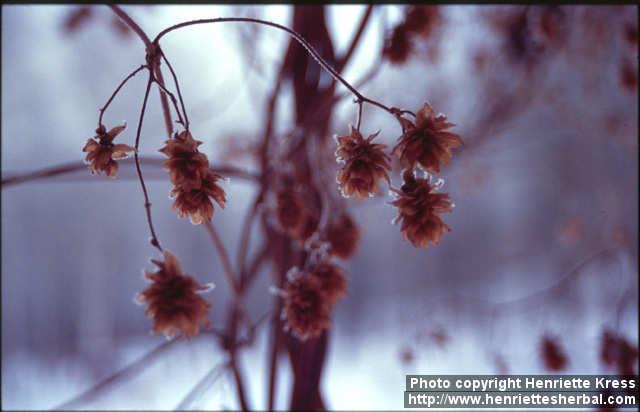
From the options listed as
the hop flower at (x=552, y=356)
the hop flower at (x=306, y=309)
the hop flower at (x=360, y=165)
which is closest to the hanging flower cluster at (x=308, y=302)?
the hop flower at (x=306, y=309)

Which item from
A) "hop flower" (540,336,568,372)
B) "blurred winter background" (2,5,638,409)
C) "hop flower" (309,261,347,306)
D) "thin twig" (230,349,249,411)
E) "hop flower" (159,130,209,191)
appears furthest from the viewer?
"blurred winter background" (2,5,638,409)

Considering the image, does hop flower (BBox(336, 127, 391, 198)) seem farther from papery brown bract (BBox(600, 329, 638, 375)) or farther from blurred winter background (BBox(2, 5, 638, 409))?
papery brown bract (BBox(600, 329, 638, 375))

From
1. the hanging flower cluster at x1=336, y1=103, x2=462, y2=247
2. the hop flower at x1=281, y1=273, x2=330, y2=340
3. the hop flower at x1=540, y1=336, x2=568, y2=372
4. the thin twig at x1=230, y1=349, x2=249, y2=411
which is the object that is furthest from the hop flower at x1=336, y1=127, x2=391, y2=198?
the hop flower at x1=540, y1=336, x2=568, y2=372

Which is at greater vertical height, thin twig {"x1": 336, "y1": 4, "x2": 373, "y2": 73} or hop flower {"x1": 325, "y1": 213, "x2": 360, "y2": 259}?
thin twig {"x1": 336, "y1": 4, "x2": 373, "y2": 73}

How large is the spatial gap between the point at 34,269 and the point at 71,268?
137mm

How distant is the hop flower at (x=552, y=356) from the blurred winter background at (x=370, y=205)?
0.04 meters

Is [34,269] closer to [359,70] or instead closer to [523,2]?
[359,70]

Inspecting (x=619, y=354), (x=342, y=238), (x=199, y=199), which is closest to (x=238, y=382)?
(x=342, y=238)

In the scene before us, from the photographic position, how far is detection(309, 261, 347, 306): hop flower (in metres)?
0.34

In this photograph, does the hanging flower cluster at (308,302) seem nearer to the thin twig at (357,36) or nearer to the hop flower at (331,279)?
the hop flower at (331,279)

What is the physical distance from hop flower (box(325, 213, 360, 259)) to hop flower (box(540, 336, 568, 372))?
300 mm

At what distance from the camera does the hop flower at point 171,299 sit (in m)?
0.24

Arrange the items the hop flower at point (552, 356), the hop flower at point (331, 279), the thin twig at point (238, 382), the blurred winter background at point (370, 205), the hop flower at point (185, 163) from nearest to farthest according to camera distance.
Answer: the hop flower at point (185, 163), the hop flower at point (331, 279), the thin twig at point (238, 382), the hop flower at point (552, 356), the blurred winter background at point (370, 205)

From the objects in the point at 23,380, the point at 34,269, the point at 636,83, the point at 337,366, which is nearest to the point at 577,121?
the point at 636,83
